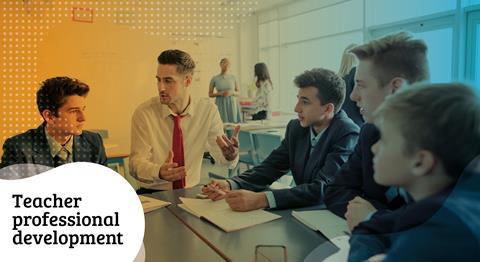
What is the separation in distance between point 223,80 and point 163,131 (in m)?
0.22

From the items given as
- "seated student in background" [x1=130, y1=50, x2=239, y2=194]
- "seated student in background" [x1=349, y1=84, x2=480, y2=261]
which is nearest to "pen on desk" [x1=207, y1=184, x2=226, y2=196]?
"seated student in background" [x1=130, y1=50, x2=239, y2=194]

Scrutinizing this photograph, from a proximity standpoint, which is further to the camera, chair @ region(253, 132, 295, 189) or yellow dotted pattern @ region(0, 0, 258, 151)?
chair @ region(253, 132, 295, 189)

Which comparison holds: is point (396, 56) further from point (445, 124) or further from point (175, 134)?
point (175, 134)

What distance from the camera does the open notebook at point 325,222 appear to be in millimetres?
732

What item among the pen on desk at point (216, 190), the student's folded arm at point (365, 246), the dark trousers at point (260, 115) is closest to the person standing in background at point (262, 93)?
the dark trousers at point (260, 115)

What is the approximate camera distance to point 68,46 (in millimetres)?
855

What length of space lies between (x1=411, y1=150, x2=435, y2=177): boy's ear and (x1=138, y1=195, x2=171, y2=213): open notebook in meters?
0.68

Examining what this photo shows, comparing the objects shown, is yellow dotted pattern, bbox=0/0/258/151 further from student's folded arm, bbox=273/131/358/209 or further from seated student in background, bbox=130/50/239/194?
student's folded arm, bbox=273/131/358/209

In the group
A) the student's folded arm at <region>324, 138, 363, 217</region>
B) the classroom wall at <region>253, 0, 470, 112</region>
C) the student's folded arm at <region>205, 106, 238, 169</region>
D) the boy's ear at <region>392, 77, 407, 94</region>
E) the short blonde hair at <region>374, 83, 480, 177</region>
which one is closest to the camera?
the short blonde hair at <region>374, 83, 480, 177</region>

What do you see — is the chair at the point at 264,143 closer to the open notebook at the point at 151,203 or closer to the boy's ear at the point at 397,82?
the open notebook at the point at 151,203

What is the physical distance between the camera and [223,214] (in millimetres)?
876

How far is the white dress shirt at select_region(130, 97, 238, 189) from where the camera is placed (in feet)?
3.27

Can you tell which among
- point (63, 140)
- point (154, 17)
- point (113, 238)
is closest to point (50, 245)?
point (113, 238)

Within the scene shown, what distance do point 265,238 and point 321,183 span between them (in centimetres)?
30
